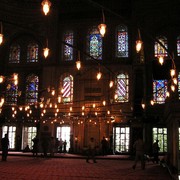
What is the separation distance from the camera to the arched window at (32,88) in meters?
31.7

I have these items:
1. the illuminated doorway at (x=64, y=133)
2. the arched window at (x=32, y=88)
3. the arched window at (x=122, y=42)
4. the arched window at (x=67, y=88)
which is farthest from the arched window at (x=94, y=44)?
the illuminated doorway at (x=64, y=133)

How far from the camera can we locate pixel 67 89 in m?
30.8

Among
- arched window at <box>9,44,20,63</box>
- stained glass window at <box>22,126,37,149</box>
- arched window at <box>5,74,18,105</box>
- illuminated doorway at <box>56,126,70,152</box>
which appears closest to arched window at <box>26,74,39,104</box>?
arched window at <box>5,74,18,105</box>

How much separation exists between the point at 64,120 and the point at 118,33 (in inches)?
340

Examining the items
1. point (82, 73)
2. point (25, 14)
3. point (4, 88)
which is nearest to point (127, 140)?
point (82, 73)

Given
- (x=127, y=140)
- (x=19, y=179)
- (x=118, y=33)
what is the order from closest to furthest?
(x=19, y=179)
(x=127, y=140)
(x=118, y=33)

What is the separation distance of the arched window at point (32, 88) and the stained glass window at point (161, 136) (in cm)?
1063

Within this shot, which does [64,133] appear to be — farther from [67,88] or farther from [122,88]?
[122,88]

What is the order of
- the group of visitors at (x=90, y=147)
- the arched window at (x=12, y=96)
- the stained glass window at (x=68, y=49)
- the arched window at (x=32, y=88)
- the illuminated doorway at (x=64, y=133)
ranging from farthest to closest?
the arched window at (x=12, y=96), the arched window at (x=32, y=88), the stained glass window at (x=68, y=49), the illuminated doorway at (x=64, y=133), the group of visitors at (x=90, y=147)

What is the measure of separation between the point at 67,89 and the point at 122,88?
186 inches

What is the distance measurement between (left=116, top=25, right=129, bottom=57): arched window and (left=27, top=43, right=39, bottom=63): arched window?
7322 mm

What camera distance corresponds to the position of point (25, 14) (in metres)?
32.2

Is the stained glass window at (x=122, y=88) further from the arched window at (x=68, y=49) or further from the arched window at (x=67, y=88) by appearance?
the arched window at (x=68, y=49)

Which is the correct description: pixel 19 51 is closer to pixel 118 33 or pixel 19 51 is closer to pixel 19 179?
pixel 118 33
